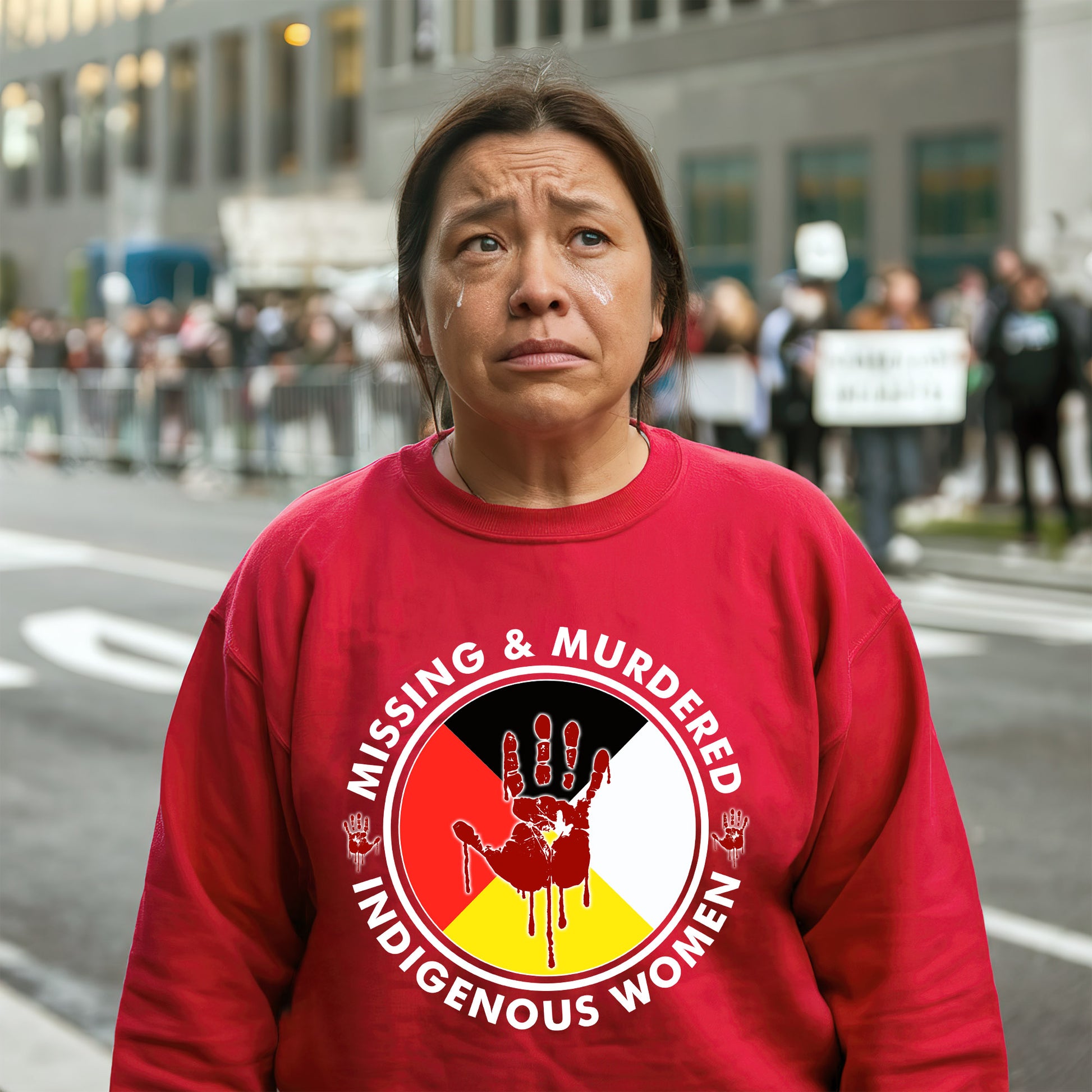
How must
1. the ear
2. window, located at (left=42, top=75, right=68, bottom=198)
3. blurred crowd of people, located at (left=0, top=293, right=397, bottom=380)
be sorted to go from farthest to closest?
window, located at (left=42, top=75, right=68, bottom=198)
blurred crowd of people, located at (left=0, top=293, right=397, bottom=380)
the ear

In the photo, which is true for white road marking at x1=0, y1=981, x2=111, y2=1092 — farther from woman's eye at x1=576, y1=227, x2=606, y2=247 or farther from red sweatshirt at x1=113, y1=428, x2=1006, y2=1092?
woman's eye at x1=576, y1=227, x2=606, y2=247

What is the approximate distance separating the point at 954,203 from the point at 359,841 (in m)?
28.2

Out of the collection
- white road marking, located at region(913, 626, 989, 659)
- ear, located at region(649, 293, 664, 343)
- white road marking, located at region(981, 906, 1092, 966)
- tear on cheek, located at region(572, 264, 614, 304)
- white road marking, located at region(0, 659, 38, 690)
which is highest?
tear on cheek, located at region(572, 264, 614, 304)

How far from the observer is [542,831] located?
1.72 metres

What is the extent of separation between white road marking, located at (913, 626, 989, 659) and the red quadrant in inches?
277

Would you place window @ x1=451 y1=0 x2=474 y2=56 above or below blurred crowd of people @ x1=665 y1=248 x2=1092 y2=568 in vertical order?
above

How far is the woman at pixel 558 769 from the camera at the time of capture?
1.72m

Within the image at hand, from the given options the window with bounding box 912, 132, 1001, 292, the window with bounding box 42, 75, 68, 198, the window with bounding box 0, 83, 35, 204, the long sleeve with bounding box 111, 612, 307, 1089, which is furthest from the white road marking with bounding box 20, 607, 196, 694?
the window with bounding box 0, 83, 35, 204

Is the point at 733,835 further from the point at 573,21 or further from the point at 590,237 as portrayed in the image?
the point at 573,21

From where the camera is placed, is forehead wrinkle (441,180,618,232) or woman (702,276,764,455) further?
woman (702,276,764,455)

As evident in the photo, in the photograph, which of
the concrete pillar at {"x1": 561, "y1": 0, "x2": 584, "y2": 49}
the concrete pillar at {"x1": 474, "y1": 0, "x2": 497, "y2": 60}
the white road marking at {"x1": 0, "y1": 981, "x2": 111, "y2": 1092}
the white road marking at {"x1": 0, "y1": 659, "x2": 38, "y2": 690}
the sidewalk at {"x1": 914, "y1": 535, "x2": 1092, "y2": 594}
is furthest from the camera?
the concrete pillar at {"x1": 474, "y1": 0, "x2": 497, "y2": 60}

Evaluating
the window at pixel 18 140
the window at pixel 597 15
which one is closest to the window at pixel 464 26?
the window at pixel 597 15

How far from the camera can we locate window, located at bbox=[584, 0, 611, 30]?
34.9m

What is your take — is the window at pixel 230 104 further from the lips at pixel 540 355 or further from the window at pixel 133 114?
the lips at pixel 540 355
